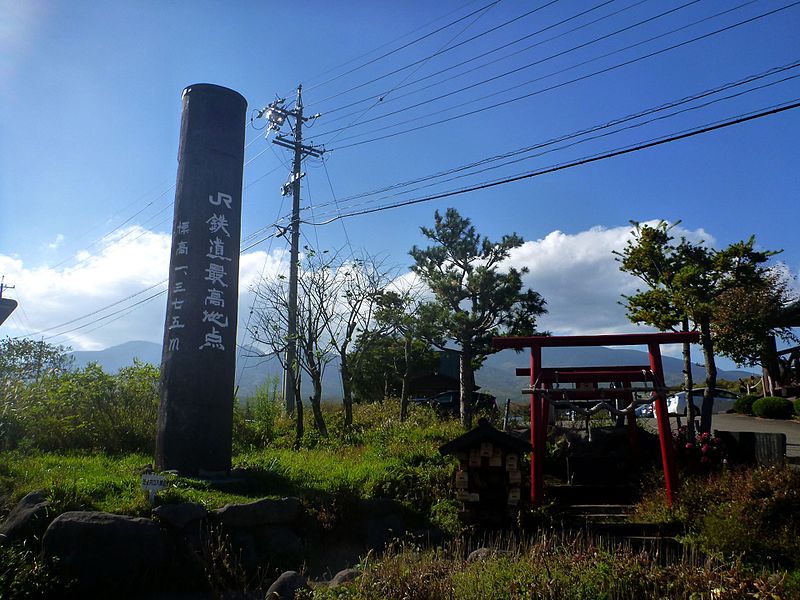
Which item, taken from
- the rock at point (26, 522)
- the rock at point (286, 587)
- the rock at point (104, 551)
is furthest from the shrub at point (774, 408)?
the rock at point (26, 522)

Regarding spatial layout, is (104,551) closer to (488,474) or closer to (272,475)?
(272,475)

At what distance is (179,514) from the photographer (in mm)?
7227

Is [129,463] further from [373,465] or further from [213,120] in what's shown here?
[213,120]

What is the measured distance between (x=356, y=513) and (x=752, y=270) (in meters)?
11.2

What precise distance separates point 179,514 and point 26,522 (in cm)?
164

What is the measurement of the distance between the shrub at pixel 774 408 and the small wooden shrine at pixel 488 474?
19272 mm

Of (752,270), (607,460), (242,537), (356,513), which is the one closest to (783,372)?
(752,270)

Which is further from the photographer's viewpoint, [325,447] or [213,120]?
[325,447]

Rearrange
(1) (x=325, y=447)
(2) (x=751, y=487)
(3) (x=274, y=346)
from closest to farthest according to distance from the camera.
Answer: (2) (x=751, y=487)
(1) (x=325, y=447)
(3) (x=274, y=346)

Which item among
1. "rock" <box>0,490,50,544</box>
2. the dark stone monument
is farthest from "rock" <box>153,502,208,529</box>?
the dark stone monument

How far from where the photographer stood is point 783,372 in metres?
25.2

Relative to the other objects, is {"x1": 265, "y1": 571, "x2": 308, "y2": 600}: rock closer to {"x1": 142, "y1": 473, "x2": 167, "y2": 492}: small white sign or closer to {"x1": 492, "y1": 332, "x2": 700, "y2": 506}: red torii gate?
{"x1": 142, "y1": 473, "x2": 167, "y2": 492}: small white sign

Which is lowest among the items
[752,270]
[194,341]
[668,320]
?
[194,341]

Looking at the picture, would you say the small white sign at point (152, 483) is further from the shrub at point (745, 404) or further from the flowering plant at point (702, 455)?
the shrub at point (745, 404)
